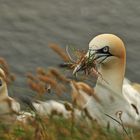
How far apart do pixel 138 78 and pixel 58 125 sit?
20.9 ft

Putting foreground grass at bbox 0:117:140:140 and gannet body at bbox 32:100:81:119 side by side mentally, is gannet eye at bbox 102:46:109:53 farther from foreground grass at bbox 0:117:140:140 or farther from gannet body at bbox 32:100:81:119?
foreground grass at bbox 0:117:140:140

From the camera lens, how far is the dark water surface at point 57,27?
1093cm

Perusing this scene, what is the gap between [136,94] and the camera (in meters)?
8.40

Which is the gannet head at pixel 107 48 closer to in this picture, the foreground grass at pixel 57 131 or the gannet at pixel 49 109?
the gannet at pixel 49 109

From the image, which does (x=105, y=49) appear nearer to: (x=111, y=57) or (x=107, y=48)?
(x=107, y=48)

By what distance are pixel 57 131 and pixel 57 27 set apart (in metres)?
7.59

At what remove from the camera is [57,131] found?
13.9 feet

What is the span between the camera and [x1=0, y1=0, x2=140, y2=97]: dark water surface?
10930mm

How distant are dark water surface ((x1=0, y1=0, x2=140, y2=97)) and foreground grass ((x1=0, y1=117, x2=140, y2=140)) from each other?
5931mm

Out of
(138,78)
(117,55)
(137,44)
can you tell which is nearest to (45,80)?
(117,55)

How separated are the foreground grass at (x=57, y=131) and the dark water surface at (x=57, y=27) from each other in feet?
19.5

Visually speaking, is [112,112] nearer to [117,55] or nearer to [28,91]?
[117,55]

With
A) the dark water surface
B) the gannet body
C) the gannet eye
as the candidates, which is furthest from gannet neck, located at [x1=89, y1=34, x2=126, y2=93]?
the dark water surface

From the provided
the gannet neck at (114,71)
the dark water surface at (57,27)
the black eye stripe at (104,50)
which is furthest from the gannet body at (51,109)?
the dark water surface at (57,27)
